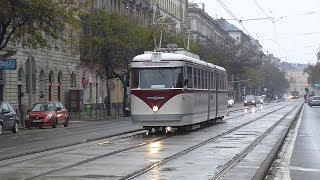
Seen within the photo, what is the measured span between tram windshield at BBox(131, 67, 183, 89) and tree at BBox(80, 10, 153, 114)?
27793mm

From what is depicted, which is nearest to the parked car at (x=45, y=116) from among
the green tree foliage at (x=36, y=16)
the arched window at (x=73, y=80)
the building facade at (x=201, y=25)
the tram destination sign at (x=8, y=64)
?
the tram destination sign at (x=8, y=64)

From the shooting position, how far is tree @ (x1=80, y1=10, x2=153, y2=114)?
56250 millimetres

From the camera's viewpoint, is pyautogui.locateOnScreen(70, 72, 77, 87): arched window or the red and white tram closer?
the red and white tram

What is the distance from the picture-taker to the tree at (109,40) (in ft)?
185

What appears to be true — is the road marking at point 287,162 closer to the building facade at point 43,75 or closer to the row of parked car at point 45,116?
the row of parked car at point 45,116

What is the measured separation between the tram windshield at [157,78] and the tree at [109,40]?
27.8 metres

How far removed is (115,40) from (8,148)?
3377 cm

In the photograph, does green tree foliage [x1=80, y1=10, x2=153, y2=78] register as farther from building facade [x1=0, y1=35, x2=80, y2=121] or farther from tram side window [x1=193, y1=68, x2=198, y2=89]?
tram side window [x1=193, y1=68, x2=198, y2=89]

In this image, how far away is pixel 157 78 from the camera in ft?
90.3

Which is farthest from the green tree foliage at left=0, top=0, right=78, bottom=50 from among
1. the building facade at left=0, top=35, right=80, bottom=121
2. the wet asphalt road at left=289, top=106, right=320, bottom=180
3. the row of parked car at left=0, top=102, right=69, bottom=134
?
the wet asphalt road at left=289, top=106, right=320, bottom=180

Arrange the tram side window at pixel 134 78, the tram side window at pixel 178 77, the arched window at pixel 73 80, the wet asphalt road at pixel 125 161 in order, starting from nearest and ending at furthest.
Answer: the wet asphalt road at pixel 125 161, the tram side window at pixel 178 77, the tram side window at pixel 134 78, the arched window at pixel 73 80

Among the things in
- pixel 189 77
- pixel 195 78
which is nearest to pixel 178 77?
pixel 189 77

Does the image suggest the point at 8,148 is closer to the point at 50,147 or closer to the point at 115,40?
the point at 50,147

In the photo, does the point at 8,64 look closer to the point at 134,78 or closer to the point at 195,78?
the point at 134,78
